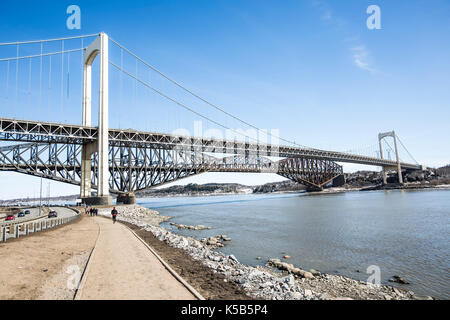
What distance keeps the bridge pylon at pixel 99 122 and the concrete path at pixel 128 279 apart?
29.6m

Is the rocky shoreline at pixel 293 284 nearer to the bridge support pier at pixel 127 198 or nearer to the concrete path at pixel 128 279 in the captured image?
the concrete path at pixel 128 279

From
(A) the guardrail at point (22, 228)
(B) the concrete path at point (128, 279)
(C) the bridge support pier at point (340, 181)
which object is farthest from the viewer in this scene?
(C) the bridge support pier at point (340, 181)

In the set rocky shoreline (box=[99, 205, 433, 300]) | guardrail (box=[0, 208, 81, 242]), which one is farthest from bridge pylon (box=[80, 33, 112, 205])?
rocky shoreline (box=[99, 205, 433, 300])

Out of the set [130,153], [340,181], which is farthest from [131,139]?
[340,181]

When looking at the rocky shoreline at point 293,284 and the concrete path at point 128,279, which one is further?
the rocky shoreline at point 293,284

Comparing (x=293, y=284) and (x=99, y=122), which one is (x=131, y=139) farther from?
(x=293, y=284)

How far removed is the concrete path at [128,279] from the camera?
6461 mm

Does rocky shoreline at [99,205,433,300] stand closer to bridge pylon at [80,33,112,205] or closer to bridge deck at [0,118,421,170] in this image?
bridge pylon at [80,33,112,205]

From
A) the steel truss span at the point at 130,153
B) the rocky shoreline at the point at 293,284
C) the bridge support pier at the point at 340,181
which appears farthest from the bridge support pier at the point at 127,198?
the bridge support pier at the point at 340,181

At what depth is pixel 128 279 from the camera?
7.65 metres
